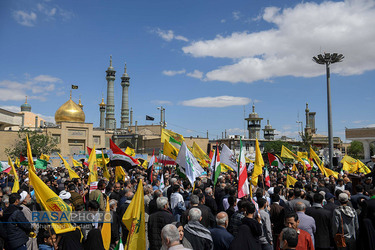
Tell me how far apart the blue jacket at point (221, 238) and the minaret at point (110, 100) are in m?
77.8

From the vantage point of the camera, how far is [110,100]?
82375 mm

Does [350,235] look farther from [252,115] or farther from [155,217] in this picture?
[252,115]

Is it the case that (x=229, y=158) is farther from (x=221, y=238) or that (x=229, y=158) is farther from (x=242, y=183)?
(x=221, y=238)

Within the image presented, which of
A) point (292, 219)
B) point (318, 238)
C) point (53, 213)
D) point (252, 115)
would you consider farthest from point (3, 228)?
point (252, 115)

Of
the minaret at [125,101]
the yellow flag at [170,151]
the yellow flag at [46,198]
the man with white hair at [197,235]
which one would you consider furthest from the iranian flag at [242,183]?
the minaret at [125,101]

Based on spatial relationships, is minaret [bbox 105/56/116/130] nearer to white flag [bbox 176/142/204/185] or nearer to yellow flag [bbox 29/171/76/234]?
white flag [bbox 176/142/204/185]

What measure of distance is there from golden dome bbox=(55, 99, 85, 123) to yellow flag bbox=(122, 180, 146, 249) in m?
58.5

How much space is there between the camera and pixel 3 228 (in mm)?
5746

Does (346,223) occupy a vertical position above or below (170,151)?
below

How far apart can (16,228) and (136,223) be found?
2660mm

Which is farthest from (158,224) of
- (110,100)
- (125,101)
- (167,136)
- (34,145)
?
(110,100)

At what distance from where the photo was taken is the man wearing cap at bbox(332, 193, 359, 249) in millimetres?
5984

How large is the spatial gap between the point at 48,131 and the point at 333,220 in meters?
51.6

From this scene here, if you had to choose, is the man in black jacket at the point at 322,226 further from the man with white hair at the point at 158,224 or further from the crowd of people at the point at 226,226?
the man with white hair at the point at 158,224
